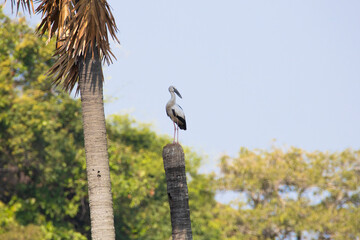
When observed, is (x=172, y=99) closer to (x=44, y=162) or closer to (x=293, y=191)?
(x=44, y=162)

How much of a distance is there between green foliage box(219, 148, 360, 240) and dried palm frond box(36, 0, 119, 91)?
982 inches

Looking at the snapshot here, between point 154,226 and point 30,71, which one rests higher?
point 30,71

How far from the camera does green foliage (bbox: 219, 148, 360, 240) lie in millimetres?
34844

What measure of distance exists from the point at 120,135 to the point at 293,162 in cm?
1052

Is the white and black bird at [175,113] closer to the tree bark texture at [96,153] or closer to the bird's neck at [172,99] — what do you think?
the bird's neck at [172,99]

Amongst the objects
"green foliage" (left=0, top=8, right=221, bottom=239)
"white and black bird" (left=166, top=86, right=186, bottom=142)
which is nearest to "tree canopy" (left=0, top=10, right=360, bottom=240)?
"green foliage" (left=0, top=8, right=221, bottom=239)

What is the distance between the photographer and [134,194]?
29375mm

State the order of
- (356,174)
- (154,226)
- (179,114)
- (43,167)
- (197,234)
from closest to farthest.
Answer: (179,114)
(43,167)
(154,226)
(197,234)
(356,174)

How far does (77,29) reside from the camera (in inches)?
448

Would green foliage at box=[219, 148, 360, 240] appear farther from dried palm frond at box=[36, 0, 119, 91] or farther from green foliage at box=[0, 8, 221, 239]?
dried palm frond at box=[36, 0, 119, 91]

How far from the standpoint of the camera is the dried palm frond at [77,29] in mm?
11148

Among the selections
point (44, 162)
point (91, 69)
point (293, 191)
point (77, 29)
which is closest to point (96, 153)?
point (91, 69)

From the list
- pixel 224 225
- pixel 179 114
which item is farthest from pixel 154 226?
pixel 179 114

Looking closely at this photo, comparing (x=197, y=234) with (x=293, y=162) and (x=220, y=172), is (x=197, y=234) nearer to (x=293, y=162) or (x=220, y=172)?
(x=220, y=172)
